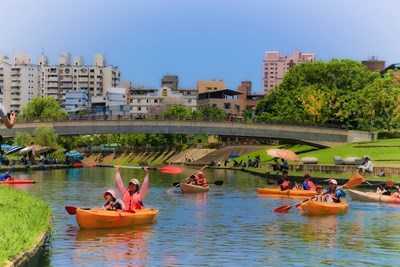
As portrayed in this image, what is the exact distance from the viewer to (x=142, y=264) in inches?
838

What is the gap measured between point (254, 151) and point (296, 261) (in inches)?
4134

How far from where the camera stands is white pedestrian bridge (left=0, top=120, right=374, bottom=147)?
103625 millimetres

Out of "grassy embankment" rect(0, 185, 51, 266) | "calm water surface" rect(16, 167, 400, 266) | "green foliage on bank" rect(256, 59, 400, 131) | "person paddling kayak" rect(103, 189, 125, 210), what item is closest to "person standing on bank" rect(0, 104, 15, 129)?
"grassy embankment" rect(0, 185, 51, 266)

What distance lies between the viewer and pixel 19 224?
20.2 m

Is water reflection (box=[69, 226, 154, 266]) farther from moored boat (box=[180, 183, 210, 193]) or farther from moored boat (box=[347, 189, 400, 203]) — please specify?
moored boat (box=[180, 183, 210, 193])

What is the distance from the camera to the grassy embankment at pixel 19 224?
1686 cm

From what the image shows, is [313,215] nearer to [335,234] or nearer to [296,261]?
[335,234]

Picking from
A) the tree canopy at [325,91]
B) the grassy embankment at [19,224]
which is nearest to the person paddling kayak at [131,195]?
the grassy embankment at [19,224]

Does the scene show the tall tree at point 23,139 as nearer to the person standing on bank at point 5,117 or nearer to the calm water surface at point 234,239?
the calm water surface at point 234,239

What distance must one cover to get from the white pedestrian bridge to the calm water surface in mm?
63369

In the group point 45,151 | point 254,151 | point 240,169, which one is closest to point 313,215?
point 240,169

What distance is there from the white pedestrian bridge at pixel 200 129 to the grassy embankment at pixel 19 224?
74.4 metres

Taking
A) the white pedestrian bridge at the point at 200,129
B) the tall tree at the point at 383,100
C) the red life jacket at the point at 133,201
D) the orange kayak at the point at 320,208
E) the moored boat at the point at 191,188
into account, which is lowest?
the moored boat at the point at 191,188

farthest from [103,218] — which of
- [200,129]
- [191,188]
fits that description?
[200,129]
